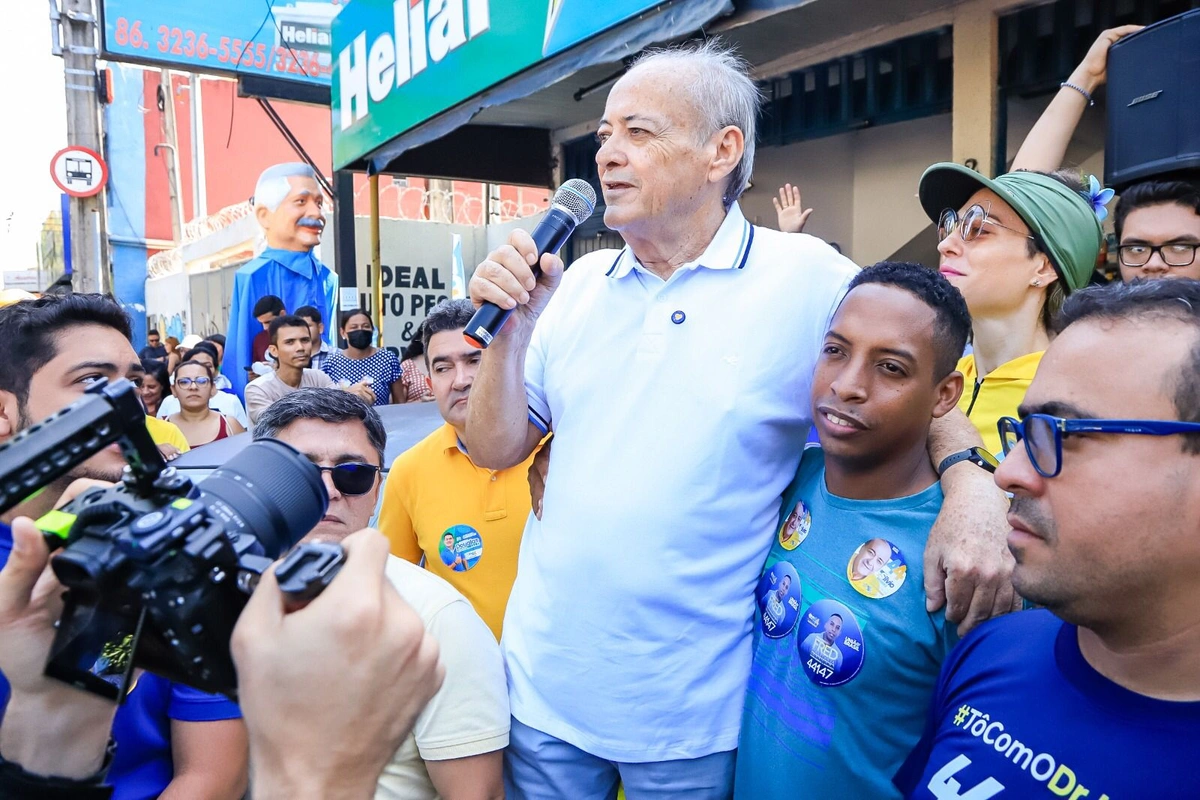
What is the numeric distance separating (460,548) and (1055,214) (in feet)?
5.84

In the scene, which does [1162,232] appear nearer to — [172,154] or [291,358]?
[291,358]

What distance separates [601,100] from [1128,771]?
21.3 ft

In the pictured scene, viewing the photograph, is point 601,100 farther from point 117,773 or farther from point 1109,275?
point 117,773

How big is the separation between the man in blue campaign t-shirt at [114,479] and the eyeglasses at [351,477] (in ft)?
1.68

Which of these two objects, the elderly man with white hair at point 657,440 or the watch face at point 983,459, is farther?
the elderly man with white hair at point 657,440

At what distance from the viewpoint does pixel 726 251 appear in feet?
6.26

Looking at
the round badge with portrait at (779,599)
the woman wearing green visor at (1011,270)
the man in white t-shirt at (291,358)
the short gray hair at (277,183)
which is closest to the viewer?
the round badge with portrait at (779,599)

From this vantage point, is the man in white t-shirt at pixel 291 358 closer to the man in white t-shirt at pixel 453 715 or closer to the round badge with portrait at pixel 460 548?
the round badge with portrait at pixel 460 548

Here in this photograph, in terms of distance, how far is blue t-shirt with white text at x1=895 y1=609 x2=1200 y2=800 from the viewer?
3.63ft

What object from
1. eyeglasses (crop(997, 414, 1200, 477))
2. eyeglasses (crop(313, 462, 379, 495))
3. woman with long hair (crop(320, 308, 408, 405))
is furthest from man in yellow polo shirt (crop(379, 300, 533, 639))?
woman with long hair (crop(320, 308, 408, 405))

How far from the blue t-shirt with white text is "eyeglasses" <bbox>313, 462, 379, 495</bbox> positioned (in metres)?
1.36

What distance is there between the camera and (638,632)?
1756 millimetres

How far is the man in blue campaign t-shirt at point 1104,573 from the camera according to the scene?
1.13 metres

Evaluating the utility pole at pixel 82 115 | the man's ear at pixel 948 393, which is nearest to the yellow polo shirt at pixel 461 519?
the man's ear at pixel 948 393
